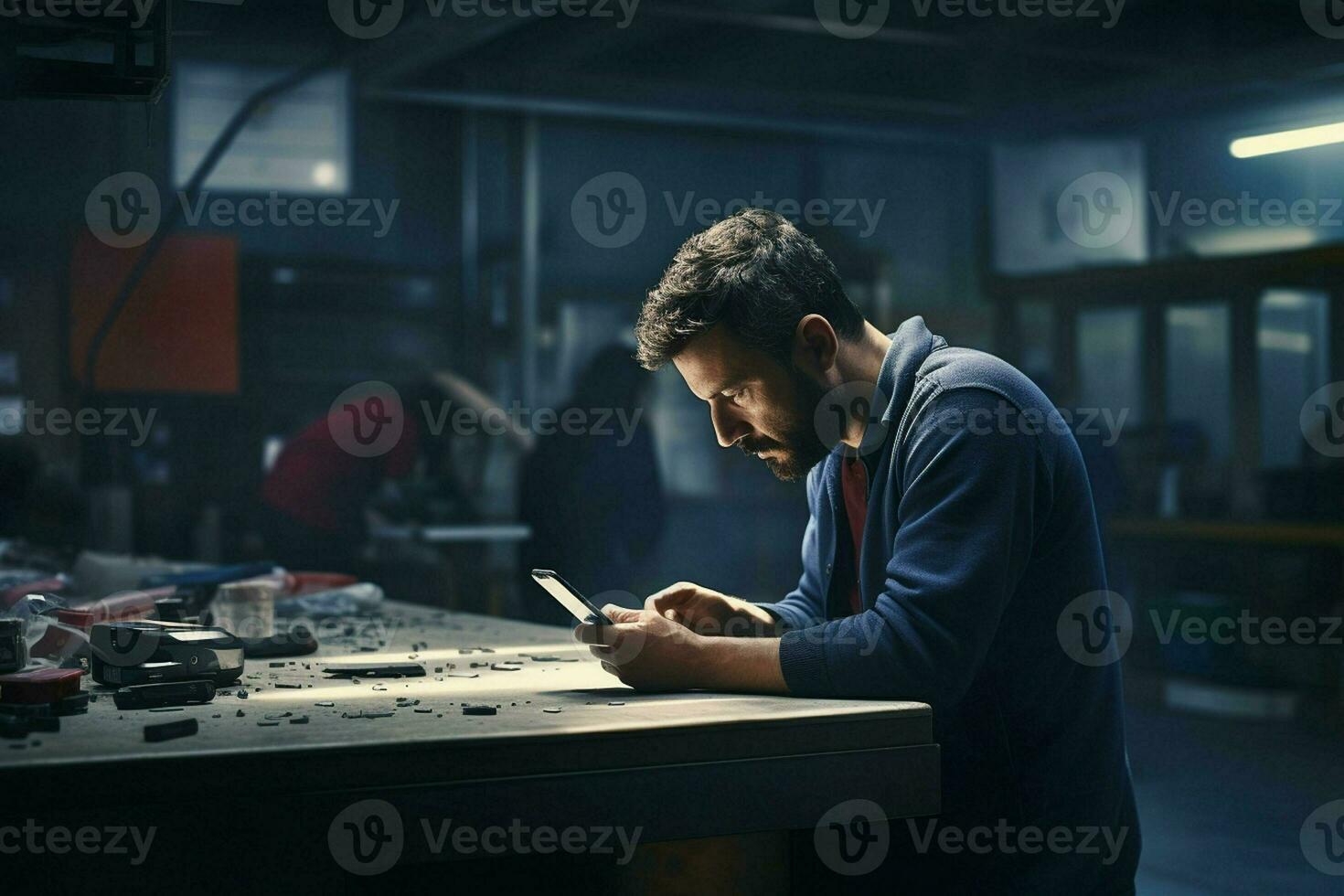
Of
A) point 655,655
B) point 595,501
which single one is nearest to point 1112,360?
point 595,501

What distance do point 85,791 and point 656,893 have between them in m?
0.61

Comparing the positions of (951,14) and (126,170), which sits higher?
(951,14)

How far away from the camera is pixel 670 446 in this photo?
7.39m

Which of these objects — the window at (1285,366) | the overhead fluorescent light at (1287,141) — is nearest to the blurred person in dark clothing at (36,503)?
the window at (1285,366)

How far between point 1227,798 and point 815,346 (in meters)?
3.47

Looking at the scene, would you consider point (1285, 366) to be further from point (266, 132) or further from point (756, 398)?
point (756, 398)

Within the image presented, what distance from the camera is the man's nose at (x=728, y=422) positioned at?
1637mm

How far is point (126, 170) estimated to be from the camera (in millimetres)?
5883

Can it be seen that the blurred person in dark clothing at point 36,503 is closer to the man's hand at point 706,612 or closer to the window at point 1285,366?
the man's hand at point 706,612

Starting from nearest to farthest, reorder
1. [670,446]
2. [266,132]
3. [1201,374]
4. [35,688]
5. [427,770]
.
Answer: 1. [427,770]
2. [35,688]
3. [266,132]
4. [1201,374]
5. [670,446]

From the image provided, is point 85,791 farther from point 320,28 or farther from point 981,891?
point 320,28

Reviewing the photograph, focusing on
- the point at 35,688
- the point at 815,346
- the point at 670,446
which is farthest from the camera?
the point at 670,446

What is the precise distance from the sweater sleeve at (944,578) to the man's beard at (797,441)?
0.23m

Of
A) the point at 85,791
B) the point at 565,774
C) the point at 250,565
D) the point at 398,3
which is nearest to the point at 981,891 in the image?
the point at 565,774
